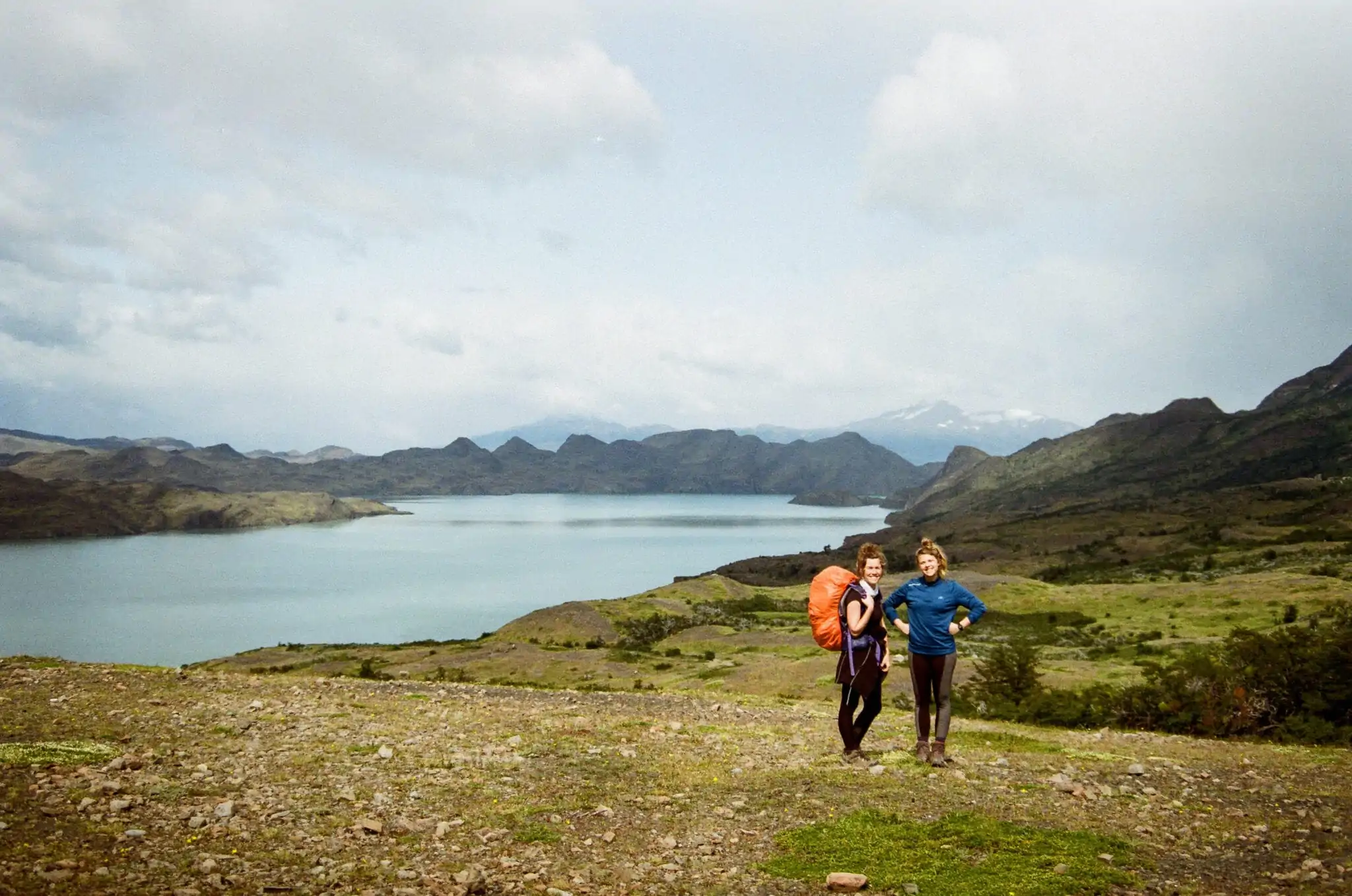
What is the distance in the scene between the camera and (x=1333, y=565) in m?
55.7

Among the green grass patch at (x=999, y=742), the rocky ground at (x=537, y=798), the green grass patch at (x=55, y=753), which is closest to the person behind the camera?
the rocky ground at (x=537, y=798)

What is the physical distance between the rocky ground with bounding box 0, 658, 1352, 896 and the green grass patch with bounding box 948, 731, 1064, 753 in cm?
9

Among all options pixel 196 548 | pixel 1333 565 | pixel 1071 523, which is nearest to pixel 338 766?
pixel 1333 565

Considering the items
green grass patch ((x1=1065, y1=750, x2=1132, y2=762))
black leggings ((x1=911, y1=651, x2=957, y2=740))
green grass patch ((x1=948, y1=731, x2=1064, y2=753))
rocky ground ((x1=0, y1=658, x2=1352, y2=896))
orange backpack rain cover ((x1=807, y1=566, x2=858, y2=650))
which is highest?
orange backpack rain cover ((x1=807, y1=566, x2=858, y2=650))

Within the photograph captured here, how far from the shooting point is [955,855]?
7738 mm

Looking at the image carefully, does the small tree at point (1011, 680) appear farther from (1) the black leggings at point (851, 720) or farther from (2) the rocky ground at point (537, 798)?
(1) the black leggings at point (851, 720)

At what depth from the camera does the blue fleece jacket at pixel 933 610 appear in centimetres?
1120

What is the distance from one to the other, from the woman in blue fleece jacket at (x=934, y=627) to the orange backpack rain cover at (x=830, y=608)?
66 cm

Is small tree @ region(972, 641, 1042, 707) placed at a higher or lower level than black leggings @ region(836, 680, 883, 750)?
lower

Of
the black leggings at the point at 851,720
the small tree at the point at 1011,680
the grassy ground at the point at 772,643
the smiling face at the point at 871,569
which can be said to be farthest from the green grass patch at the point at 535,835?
the grassy ground at the point at 772,643

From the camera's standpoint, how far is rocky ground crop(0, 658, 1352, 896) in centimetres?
720

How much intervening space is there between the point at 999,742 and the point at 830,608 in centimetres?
523

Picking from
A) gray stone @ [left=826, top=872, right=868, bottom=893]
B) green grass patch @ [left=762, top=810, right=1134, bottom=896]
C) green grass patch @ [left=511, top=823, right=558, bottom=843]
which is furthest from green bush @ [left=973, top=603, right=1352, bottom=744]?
green grass patch @ [left=511, top=823, right=558, bottom=843]

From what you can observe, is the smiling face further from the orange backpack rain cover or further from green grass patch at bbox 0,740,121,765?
green grass patch at bbox 0,740,121,765
